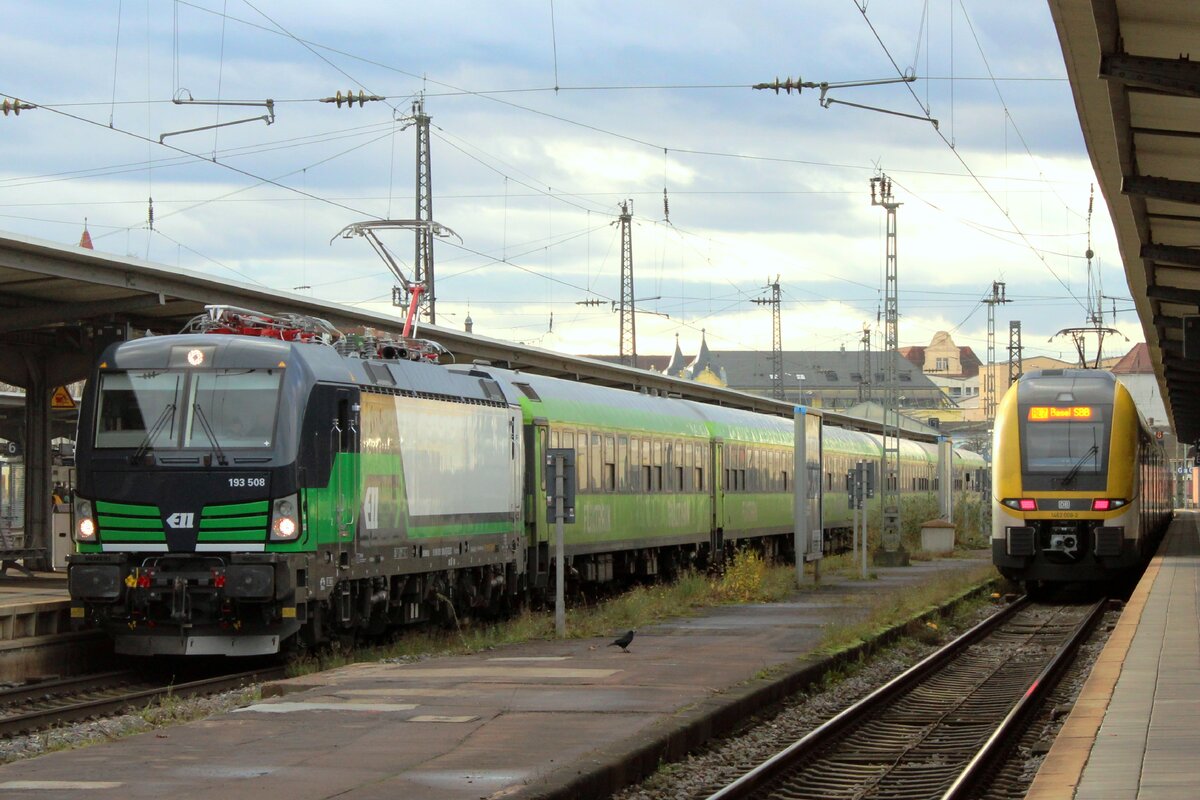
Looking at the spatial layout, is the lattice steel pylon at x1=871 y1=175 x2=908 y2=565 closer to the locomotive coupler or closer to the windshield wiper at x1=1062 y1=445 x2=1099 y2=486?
the windshield wiper at x1=1062 y1=445 x2=1099 y2=486

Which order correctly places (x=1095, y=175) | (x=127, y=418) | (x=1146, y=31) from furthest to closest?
(x=127, y=418), (x=1095, y=175), (x=1146, y=31)

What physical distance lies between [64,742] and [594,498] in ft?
46.1

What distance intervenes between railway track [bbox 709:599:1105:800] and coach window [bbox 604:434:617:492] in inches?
275

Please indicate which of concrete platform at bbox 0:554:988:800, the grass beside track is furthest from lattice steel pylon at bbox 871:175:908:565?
concrete platform at bbox 0:554:988:800

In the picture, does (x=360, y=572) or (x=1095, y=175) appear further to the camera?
(x=360, y=572)

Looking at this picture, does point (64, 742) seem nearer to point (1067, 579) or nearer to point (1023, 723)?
point (1023, 723)

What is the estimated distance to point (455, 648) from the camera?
1692 centimetres

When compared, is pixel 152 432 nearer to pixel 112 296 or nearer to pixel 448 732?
pixel 448 732

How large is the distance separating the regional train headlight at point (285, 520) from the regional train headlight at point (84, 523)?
6.11 ft

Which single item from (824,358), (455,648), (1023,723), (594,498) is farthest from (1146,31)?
(824,358)

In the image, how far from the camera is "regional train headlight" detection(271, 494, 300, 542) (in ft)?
51.2

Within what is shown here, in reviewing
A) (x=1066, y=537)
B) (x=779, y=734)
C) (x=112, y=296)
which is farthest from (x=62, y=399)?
(x=779, y=734)

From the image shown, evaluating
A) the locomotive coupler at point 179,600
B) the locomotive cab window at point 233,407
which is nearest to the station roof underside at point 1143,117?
the locomotive cab window at point 233,407

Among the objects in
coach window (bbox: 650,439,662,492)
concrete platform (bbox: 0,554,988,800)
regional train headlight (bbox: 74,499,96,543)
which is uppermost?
coach window (bbox: 650,439,662,492)
